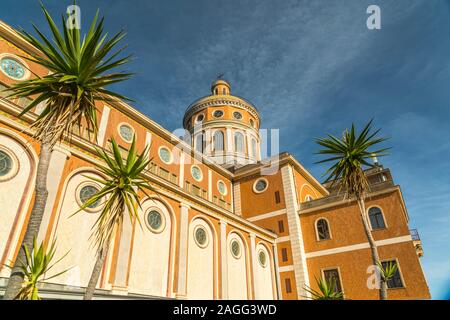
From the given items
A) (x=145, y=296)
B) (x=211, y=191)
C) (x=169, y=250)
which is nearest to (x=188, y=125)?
(x=211, y=191)

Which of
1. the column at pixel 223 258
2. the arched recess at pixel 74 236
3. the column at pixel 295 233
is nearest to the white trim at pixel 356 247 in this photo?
the column at pixel 295 233

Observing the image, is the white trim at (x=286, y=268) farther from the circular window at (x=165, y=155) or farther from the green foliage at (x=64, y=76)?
the green foliage at (x=64, y=76)

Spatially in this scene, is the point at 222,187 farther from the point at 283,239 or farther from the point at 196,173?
the point at 283,239

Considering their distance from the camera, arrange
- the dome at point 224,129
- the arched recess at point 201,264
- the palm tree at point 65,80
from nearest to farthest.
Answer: the palm tree at point 65,80, the arched recess at point 201,264, the dome at point 224,129

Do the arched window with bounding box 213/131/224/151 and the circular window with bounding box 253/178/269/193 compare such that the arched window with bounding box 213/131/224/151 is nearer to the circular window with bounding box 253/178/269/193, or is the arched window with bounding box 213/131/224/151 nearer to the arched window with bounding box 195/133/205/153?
the arched window with bounding box 195/133/205/153

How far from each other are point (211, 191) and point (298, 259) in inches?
400

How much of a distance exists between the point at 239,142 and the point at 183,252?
2212 cm

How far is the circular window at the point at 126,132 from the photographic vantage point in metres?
21.2

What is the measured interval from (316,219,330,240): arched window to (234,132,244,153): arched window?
48.7 feet

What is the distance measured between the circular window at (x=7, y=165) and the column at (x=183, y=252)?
959 centimetres

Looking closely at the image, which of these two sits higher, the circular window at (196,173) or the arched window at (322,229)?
the circular window at (196,173)
